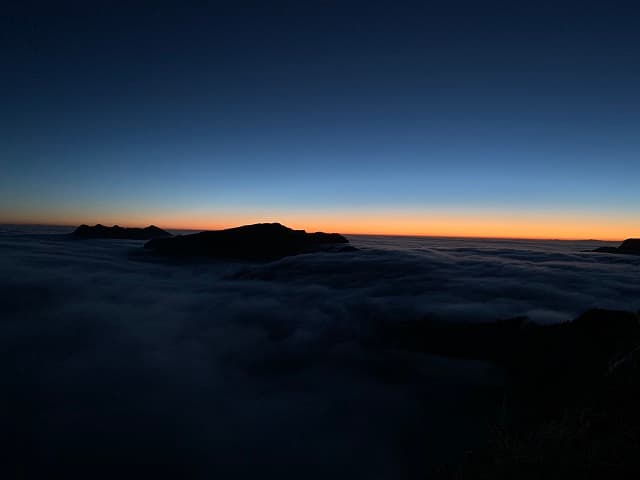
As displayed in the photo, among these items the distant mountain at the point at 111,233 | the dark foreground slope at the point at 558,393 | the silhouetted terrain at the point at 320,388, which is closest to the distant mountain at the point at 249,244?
the silhouetted terrain at the point at 320,388

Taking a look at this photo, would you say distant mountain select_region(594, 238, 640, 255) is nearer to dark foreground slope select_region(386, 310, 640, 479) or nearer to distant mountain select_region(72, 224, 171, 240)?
dark foreground slope select_region(386, 310, 640, 479)

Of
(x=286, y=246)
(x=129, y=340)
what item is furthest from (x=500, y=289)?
(x=286, y=246)

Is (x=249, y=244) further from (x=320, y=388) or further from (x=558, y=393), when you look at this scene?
(x=558, y=393)

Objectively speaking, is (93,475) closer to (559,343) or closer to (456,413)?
(456,413)

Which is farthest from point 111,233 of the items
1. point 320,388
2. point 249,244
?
point 320,388

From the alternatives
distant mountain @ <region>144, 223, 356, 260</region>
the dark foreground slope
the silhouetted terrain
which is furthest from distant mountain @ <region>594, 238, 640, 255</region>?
the dark foreground slope

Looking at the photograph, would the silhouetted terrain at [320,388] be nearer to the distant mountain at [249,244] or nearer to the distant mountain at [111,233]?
the distant mountain at [249,244]
